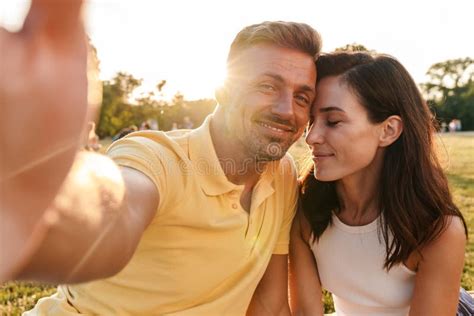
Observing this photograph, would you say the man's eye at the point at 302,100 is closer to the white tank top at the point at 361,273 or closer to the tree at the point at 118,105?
the white tank top at the point at 361,273

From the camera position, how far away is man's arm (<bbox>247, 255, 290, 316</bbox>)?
2.80 meters

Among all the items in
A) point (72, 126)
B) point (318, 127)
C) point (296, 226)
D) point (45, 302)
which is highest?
point (72, 126)

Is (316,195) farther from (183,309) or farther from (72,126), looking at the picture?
(72,126)

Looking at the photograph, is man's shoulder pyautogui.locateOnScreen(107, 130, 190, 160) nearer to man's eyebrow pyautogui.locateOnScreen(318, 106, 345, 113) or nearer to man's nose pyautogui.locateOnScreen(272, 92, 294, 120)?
man's nose pyautogui.locateOnScreen(272, 92, 294, 120)

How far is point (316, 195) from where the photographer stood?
285 centimetres

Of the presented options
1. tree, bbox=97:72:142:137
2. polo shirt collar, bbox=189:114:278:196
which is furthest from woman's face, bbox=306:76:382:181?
tree, bbox=97:72:142:137

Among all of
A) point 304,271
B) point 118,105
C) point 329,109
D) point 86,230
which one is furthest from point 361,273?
point 118,105

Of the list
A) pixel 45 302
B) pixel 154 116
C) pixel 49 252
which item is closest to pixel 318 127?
pixel 45 302

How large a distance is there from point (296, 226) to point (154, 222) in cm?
100

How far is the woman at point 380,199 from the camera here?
2451 millimetres

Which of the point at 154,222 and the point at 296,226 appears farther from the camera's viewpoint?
the point at 296,226

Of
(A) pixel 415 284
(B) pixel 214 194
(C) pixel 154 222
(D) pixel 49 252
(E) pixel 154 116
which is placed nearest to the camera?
(D) pixel 49 252

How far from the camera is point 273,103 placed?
2619 millimetres

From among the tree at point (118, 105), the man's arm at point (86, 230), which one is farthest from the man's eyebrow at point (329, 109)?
the tree at point (118, 105)
